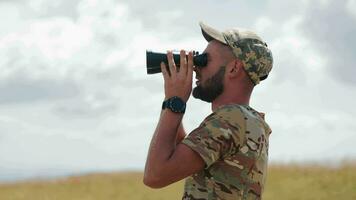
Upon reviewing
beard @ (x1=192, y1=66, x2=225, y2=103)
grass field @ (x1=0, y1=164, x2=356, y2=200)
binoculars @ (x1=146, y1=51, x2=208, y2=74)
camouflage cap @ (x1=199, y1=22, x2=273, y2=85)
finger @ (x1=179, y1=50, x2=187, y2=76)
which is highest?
grass field @ (x1=0, y1=164, x2=356, y2=200)

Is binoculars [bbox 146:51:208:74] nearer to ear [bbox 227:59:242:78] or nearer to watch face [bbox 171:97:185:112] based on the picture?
ear [bbox 227:59:242:78]

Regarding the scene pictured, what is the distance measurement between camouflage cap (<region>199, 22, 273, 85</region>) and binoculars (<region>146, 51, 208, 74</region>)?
144 millimetres

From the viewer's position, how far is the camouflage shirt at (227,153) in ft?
14.2

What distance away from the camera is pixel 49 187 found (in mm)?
22297

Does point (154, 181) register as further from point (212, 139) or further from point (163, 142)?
point (212, 139)

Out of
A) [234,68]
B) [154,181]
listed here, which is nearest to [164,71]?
[234,68]

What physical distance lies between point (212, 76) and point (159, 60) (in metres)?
0.33

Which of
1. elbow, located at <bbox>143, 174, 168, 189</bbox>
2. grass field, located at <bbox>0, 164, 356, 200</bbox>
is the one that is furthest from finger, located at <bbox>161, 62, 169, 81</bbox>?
grass field, located at <bbox>0, 164, 356, 200</bbox>

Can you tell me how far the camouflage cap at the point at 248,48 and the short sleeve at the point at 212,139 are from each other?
15.0 inches

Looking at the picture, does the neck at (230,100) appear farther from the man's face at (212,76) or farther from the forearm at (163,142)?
the forearm at (163,142)

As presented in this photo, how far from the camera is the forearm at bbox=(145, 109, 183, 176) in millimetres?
4344

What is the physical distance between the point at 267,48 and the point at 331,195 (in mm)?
15151

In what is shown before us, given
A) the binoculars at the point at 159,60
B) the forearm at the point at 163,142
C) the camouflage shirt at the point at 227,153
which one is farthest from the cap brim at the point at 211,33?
the forearm at the point at 163,142

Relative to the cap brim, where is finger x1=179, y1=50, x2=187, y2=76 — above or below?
below
